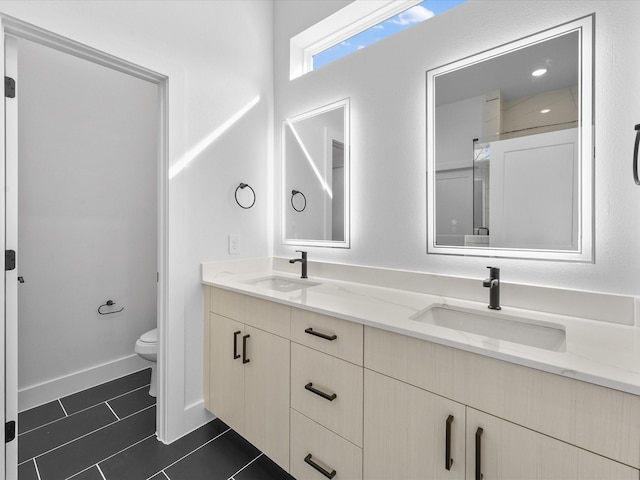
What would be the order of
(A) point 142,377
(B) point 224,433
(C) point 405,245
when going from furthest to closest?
(A) point 142,377, (B) point 224,433, (C) point 405,245

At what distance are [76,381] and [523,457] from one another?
8.58 feet

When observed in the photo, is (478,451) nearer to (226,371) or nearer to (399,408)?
(399,408)

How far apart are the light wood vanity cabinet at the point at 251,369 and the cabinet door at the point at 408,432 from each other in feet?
1.39

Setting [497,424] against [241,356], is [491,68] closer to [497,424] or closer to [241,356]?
[497,424]

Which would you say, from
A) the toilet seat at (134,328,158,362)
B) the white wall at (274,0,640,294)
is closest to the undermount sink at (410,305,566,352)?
the white wall at (274,0,640,294)

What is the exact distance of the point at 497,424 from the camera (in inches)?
32.9

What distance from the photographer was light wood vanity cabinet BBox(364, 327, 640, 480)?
0.70m

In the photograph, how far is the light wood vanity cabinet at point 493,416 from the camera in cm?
70

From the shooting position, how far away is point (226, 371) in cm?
169

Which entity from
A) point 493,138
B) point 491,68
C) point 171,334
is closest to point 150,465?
point 171,334

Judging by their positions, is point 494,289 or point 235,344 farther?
point 235,344

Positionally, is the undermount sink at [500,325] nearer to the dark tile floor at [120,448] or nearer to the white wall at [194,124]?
the dark tile floor at [120,448]

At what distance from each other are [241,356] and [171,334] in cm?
43

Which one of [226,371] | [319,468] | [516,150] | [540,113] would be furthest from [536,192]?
[226,371]
